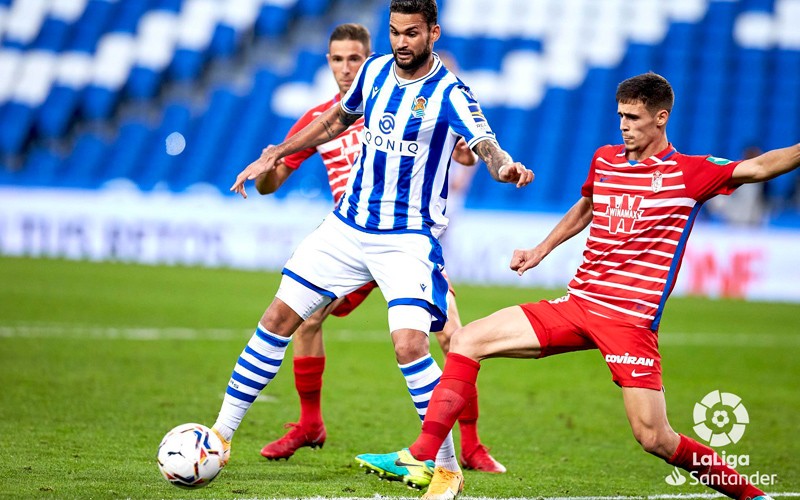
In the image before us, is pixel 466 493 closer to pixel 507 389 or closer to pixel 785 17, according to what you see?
pixel 507 389

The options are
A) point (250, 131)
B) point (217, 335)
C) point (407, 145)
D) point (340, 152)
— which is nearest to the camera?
point (407, 145)

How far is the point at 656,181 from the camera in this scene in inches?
191

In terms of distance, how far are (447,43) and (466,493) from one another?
1859cm

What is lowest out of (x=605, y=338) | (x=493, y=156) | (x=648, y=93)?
(x=605, y=338)

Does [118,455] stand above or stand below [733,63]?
below

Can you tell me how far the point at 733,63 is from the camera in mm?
21609

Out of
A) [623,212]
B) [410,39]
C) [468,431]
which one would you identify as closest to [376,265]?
[410,39]

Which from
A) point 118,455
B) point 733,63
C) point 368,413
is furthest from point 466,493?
point 733,63

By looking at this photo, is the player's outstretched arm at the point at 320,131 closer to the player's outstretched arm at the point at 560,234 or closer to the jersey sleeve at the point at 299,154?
the jersey sleeve at the point at 299,154

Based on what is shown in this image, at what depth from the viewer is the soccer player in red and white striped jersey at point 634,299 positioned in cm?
475

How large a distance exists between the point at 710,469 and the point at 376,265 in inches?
70.2

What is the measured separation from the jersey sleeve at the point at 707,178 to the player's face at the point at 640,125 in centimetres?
22

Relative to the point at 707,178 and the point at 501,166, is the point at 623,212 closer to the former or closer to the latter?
the point at 707,178

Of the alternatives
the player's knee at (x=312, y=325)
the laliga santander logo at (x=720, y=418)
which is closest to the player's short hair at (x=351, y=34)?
the player's knee at (x=312, y=325)
